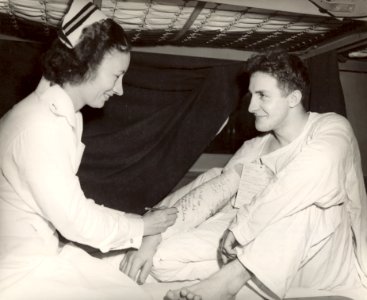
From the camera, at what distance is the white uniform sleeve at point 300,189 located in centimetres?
142

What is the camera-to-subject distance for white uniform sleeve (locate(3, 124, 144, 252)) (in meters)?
1.08

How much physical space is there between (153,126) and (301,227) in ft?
2.59

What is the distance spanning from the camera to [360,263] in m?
1.57

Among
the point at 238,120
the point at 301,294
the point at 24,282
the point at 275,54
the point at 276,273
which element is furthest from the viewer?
the point at 238,120

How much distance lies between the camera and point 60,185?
1097 mm

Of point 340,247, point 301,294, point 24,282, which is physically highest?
point 24,282

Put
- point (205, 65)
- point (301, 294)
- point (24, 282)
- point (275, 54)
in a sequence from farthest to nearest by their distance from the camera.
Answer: point (205, 65)
point (275, 54)
point (301, 294)
point (24, 282)

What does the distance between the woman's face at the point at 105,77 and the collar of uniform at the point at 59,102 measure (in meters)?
0.08

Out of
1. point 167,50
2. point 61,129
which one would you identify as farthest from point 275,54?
point 61,129

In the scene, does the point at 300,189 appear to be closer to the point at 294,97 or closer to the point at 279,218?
the point at 279,218

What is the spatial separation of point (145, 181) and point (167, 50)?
61cm

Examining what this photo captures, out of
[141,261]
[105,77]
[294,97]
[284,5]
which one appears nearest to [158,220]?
[141,261]

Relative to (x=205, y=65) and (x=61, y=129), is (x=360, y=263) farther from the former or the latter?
(x=61, y=129)

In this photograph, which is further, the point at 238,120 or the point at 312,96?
the point at 238,120
